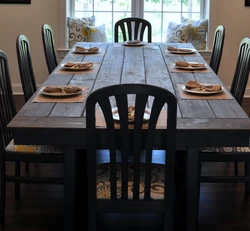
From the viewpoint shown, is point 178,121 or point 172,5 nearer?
point 178,121

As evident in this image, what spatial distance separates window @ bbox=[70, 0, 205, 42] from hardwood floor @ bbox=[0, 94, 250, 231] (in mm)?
2921

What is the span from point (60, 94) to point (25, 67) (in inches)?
30.1

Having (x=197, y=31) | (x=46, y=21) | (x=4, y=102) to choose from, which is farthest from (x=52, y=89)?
(x=197, y=31)

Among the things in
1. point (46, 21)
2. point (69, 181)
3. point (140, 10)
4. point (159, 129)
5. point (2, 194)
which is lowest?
point (2, 194)

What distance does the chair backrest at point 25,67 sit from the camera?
3469 millimetres

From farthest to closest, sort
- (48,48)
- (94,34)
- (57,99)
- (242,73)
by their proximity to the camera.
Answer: (94,34), (48,48), (242,73), (57,99)

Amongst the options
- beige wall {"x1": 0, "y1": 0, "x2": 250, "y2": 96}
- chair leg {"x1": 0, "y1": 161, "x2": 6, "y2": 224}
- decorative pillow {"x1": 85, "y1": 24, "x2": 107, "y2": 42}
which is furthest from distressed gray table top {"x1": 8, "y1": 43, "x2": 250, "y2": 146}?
beige wall {"x1": 0, "y1": 0, "x2": 250, "y2": 96}

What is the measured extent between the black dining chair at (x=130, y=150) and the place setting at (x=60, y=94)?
19.9 inches

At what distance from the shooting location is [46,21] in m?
5.88

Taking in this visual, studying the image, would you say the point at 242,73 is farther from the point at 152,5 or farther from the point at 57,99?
the point at 152,5

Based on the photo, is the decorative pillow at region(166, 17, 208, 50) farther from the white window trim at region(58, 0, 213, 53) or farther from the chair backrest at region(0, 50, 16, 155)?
the chair backrest at region(0, 50, 16, 155)

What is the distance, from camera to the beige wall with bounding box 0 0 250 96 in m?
5.84

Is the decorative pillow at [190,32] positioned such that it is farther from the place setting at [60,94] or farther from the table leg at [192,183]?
the table leg at [192,183]

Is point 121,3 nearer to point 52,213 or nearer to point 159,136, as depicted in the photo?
point 52,213
